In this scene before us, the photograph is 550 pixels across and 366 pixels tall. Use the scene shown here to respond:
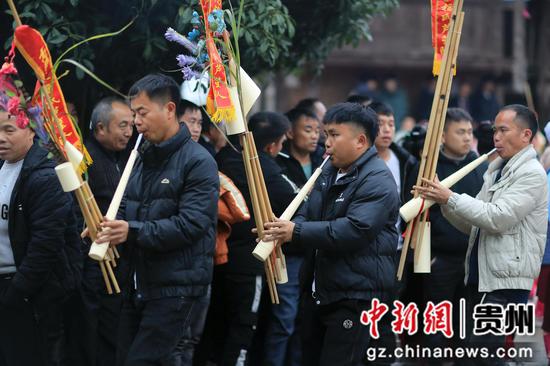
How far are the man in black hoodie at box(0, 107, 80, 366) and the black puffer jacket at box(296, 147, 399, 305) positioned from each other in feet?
5.24

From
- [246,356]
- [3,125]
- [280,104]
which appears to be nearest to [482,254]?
[246,356]

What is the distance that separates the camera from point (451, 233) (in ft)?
25.4

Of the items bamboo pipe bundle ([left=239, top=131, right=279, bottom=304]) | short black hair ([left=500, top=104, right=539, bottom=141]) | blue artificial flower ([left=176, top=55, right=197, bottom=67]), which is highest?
short black hair ([left=500, top=104, right=539, bottom=141])

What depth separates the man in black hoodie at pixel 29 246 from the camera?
6.17 meters

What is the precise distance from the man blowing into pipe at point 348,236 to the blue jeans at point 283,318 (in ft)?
4.11

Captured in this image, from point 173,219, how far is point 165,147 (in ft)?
1.49

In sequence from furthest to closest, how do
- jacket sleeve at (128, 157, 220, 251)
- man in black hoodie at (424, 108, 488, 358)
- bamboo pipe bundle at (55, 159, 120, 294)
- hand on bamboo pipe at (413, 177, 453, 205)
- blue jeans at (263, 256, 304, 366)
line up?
man in black hoodie at (424, 108, 488, 358) < blue jeans at (263, 256, 304, 366) < hand on bamboo pipe at (413, 177, 453, 205) < jacket sleeve at (128, 157, 220, 251) < bamboo pipe bundle at (55, 159, 120, 294)

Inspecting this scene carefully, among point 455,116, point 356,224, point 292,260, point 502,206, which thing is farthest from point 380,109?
point 356,224

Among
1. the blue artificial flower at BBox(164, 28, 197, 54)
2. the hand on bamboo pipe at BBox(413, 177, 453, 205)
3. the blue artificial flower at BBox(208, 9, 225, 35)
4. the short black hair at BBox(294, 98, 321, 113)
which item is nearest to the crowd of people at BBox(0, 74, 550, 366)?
the hand on bamboo pipe at BBox(413, 177, 453, 205)

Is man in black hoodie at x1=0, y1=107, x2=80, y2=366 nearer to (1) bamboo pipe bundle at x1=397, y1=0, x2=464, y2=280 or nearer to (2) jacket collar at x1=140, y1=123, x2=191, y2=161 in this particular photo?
(2) jacket collar at x1=140, y1=123, x2=191, y2=161

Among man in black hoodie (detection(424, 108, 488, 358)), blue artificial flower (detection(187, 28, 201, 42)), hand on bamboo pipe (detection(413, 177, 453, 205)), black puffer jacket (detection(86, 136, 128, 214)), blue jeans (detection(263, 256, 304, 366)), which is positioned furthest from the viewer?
man in black hoodie (detection(424, 108, 488, 358))

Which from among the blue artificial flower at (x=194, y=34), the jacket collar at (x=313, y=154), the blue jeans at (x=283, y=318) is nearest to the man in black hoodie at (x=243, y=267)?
the blue jeans at (x=283, y=318)

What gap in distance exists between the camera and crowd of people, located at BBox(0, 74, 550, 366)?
18.7 ft

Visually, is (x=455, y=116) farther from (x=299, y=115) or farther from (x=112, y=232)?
(x=112, y=232)
